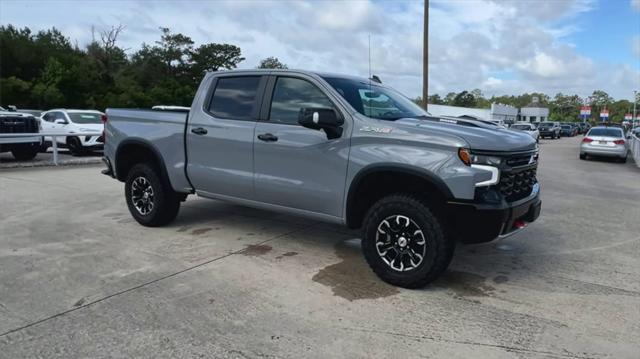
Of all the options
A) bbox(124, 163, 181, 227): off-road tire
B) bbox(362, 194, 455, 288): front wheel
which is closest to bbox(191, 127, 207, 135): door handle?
bbox(124, 163, 181, 227): off-road tire

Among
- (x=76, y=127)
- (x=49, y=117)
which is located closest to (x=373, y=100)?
(x=76, y=127)

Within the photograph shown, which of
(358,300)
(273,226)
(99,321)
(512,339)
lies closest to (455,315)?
(512,339)

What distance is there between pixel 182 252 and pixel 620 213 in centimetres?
695

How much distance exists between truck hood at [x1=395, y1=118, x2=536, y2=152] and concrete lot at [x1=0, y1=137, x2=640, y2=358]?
4.26ft

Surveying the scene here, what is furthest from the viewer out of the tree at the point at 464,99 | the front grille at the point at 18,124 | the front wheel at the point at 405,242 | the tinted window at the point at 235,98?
the tree at the point at 464,99

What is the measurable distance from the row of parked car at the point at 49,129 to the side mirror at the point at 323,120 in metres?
10.5

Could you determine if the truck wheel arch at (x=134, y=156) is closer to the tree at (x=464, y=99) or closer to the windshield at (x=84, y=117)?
the windshield at (x=84, y=117)

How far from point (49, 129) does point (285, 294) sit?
14.6m

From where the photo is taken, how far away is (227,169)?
5.46m

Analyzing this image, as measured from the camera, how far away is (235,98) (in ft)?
18.1

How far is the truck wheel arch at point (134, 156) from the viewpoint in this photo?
6102 millimetres

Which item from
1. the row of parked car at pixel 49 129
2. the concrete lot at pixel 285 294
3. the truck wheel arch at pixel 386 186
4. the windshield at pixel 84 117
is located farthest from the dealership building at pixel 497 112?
the truck wheel arch at pixel 386 186

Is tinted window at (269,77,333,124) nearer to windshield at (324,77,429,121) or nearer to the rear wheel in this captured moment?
windshield at (324,77,429,121)

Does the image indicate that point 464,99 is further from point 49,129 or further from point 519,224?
point 519,224
